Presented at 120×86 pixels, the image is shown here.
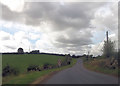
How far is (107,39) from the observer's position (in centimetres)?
4584

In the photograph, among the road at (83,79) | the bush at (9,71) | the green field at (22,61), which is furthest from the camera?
the green field at (22,61)

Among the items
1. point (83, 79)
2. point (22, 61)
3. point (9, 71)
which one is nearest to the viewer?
point (83, 79)

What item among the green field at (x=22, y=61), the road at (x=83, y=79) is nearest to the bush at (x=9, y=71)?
the road at (x=83, y=79)

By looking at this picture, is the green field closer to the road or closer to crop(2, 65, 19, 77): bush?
crop(2, 65, 19, 77): bush

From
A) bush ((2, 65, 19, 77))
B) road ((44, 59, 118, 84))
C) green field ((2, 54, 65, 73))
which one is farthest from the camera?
green field ((2, 54, 65, 73))

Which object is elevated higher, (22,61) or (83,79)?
(83,79)

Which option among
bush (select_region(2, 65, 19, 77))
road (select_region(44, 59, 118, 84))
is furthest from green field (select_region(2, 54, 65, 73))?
road (select_region(44, 59, 118, 84))

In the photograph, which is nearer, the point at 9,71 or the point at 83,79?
the point at 83,79

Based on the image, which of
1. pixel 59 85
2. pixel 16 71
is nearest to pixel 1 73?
pixel 16 71

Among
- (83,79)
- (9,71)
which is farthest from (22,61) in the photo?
(83,79)

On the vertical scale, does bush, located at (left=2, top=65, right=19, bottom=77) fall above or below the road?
below

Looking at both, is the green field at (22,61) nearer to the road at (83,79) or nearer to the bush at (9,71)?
the bush at (9,71)

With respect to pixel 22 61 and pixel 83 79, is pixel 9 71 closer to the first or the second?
pixel 83 79

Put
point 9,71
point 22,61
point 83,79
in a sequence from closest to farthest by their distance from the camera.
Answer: point 83,79 < point 9,71 < point 22,61
